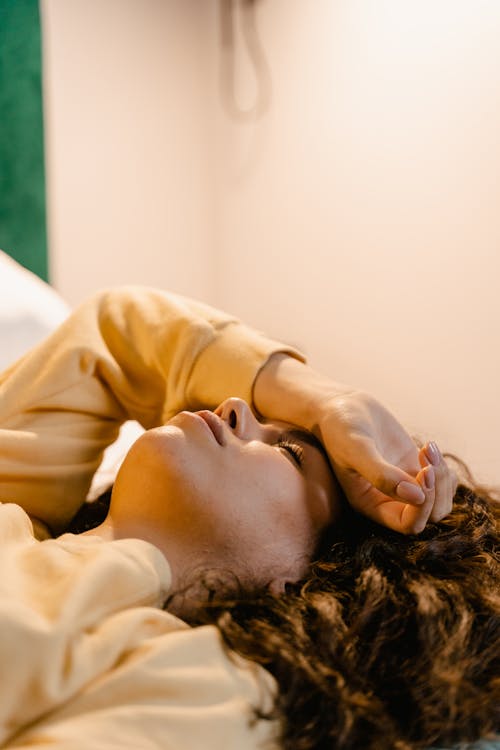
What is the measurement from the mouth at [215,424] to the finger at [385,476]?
0.17 meters

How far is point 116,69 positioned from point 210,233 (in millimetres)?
603

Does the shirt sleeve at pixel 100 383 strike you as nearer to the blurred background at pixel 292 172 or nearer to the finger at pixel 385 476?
the finger at pixel 385 476

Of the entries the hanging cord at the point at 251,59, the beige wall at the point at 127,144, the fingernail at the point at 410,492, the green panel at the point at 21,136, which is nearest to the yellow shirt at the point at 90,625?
the fingernail at the point at 410,492

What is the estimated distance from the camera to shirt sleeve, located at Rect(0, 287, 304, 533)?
118cm

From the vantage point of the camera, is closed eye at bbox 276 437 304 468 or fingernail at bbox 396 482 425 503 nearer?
fingernail at bbox 396 482 425 503

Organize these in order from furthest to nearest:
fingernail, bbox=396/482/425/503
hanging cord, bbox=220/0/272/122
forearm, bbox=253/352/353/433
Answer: hanging cord, bbox=220/0/272/122 → forearm, bbox=253/352/353/433 → fingernail, bbox=396/482/425/503

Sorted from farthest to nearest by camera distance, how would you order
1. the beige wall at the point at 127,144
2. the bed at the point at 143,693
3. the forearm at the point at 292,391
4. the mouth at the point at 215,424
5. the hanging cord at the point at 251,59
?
1. the hanging cord at the point at 251,59
2. the beige wall at the point at 127,144
3. the forearm at the point at 292,391
4. the mouth at the point at 215,424
5. the bed at the point at 143,693

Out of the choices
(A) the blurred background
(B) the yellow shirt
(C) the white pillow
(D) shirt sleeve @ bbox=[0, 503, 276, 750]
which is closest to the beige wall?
(A) the blurred background

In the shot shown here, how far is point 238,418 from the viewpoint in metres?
1.04

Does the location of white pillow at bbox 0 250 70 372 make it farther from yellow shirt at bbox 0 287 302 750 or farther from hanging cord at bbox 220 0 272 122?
hanging cord at bbox 220 0 272 122

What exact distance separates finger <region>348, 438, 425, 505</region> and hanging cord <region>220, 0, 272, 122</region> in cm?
181

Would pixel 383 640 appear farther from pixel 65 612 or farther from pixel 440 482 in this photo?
pixel 65 612

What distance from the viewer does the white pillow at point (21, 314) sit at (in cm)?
147

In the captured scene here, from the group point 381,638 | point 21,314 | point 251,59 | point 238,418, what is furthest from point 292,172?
point 381,638
